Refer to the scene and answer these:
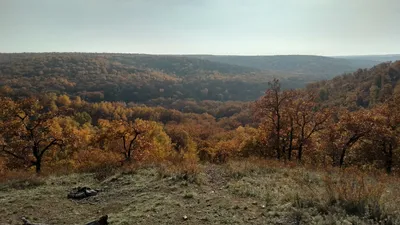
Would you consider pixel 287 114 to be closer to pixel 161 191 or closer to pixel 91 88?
pixel 161 191

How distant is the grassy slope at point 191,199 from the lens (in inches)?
270

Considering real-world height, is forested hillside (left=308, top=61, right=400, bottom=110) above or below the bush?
below

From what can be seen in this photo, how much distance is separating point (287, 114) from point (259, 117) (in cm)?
248

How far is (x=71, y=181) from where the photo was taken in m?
12.0

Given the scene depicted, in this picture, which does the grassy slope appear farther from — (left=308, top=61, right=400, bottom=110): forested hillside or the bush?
(left=308, top=61, right=400, bottom=110): forested hillside

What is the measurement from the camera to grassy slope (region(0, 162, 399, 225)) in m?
6.87

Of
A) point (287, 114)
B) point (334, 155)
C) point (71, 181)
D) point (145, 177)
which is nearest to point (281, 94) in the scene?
point (287, 114)

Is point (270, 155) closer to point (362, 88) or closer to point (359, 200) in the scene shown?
point (359, 200)

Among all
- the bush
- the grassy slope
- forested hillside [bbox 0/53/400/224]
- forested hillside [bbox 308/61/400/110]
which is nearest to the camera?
the bush

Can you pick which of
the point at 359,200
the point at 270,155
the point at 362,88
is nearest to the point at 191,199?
the point at 359,200

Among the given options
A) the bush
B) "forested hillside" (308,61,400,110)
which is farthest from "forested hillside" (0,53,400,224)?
"forested hillside" (308,61,400,110)

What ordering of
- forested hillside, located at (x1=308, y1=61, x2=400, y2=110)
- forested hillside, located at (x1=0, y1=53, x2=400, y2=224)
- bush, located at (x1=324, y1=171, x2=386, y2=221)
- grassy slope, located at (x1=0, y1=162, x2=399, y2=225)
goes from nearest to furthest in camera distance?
bush, located at (x1=324, y1=171, x2=386, y2=221)
grassy slope, located at (x1=0, y1=162, x2=399, y2=225)
forested hillside, located at (x1=0, y1=53, x2=400, y2=224)
forested hillside, located at (x1=308, y1=61, x2=400, y2=110)

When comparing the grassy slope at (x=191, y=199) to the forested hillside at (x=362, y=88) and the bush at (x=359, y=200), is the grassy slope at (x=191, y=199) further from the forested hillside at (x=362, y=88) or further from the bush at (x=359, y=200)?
the forested hillside at (x=362, y=88)

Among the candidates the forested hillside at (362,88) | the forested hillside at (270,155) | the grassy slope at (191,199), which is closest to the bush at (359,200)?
the forested hillside at (270,155)
